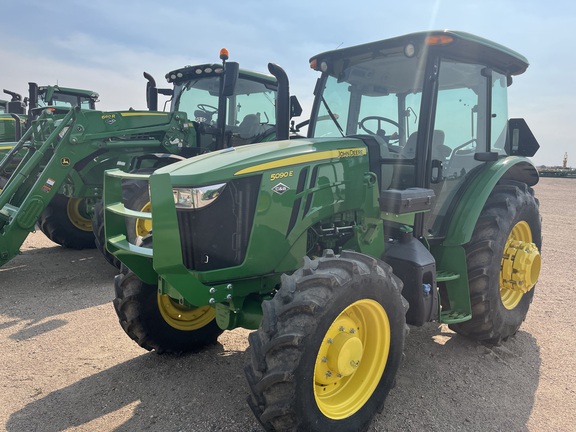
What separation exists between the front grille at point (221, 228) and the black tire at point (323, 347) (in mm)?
443

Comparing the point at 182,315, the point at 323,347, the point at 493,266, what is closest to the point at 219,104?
the point at 182,315

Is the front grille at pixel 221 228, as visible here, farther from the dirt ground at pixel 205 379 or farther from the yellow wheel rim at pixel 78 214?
the yellow wheel rim at pixel 78 214

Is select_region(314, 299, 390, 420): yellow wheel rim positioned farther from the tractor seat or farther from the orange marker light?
the tractor seat

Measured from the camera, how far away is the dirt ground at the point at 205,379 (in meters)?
2.81

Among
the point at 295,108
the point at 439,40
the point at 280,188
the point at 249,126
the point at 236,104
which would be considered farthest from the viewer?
the point at 249,126

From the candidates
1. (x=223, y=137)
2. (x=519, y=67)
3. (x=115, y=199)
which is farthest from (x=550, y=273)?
(x=115, y=199)

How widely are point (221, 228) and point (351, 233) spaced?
3.26 ft

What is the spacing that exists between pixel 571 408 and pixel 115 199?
325 centimetres

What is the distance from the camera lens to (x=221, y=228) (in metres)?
2.71

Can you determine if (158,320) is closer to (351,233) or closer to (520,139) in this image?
(351,233)

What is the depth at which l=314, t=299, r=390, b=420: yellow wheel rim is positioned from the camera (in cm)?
253

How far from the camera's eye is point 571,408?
3.04m

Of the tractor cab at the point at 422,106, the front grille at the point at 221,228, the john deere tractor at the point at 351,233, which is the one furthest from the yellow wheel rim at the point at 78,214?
the front grille at the point at 221,228

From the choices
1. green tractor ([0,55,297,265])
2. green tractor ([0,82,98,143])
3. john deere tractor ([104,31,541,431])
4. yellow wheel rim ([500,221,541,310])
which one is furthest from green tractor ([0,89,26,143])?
yellow wheel rim ([500,221,541,310])
